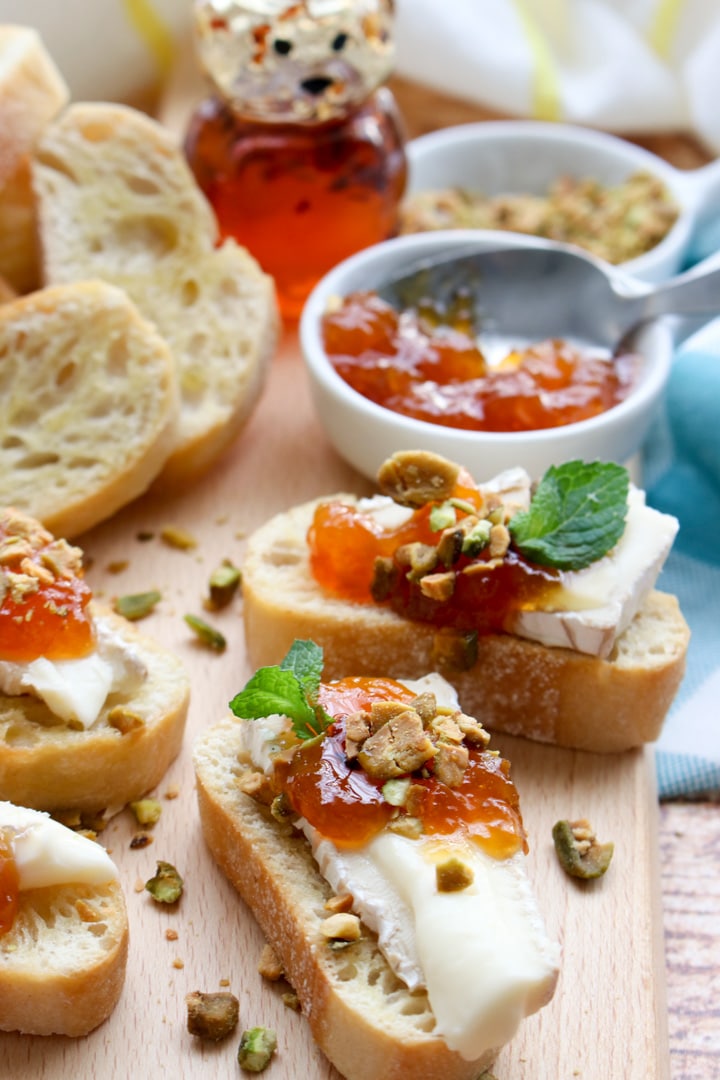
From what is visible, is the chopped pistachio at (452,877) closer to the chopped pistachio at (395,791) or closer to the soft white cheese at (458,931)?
the soft white cheese at (458,931)

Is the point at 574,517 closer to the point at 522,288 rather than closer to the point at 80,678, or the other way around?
the point at 80,678

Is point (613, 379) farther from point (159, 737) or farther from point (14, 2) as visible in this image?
point (14, 2)

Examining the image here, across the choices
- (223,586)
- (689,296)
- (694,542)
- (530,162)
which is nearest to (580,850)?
(223,586)

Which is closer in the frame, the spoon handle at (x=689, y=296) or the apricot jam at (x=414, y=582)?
the apricot jam at (x=414, y=582)

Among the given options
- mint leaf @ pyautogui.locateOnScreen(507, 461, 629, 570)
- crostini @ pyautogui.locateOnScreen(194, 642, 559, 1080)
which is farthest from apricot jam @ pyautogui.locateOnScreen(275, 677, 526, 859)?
mint leaf @ pyautogui.locateOnScreen(507, 461, 629, 570)

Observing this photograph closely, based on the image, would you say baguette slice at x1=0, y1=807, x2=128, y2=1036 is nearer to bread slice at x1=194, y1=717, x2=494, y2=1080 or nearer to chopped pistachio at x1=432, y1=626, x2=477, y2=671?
bread slice at x1=194, y1=717, x2=494, y2=1080

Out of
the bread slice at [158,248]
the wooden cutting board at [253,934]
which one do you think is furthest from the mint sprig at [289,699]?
the bread slice at [158,248]
